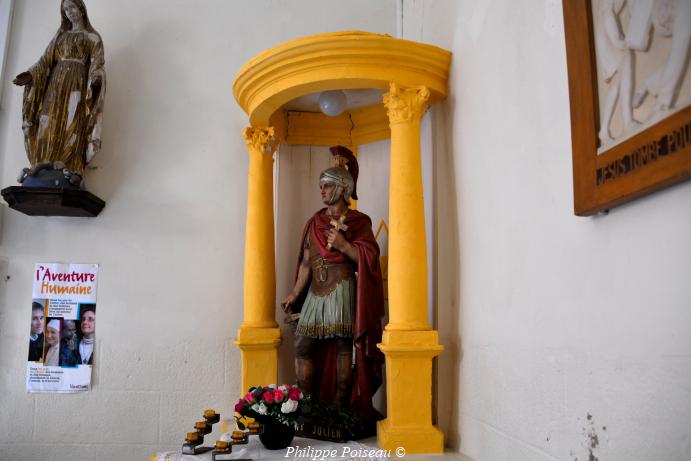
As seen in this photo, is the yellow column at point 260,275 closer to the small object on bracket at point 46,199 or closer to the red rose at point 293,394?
the red rose at point 293,394

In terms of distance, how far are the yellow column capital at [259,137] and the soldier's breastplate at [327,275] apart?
3.09ft

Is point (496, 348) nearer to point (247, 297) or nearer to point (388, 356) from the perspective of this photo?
point (388, 356)

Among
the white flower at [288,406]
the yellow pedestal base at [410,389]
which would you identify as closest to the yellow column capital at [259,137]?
the yellow pedestal base at [410,389]

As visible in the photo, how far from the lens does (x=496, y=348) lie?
2576 millimetres

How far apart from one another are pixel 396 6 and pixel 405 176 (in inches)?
82.3

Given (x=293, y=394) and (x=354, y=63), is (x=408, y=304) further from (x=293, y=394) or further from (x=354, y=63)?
(x=354, y=63)

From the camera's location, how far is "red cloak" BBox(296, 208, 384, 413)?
3455mm

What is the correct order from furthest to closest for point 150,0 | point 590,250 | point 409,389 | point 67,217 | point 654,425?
point 150,0 < point 67,217 < point 409,389 < point 590,250 < point 654,425

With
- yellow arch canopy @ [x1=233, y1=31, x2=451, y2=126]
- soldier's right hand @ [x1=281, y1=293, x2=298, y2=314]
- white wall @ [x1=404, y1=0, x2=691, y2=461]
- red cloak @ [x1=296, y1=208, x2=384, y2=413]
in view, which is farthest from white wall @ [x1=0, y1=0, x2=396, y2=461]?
white wall @ [x1=404, y1=0, x2=691, y2=461]

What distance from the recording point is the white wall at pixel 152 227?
4.20m

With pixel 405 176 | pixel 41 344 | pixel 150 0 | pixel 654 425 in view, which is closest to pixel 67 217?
pixel 41 344

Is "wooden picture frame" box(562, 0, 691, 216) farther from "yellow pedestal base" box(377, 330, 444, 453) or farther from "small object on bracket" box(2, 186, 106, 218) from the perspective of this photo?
"small object on bracket" box(2, 186, 106, 218)

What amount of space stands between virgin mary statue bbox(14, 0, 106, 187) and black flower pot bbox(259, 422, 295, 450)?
225cm

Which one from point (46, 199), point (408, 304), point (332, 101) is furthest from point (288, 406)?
point (46, 199)
